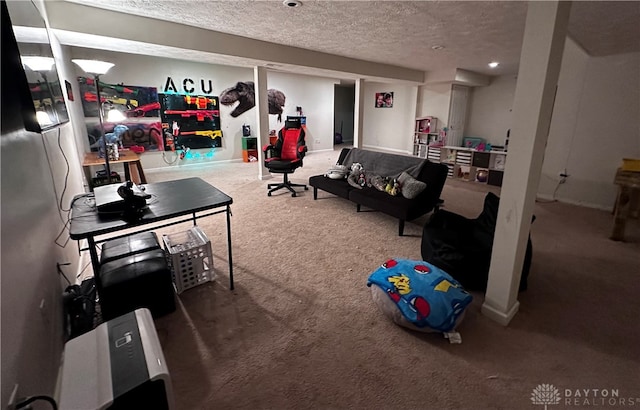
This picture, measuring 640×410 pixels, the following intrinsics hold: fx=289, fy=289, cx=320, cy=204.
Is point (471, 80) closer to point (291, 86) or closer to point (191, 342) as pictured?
point (291, 86)

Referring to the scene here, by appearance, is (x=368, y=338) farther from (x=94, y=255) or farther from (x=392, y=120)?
(x=392, y=120)

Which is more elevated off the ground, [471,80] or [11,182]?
[471,80]

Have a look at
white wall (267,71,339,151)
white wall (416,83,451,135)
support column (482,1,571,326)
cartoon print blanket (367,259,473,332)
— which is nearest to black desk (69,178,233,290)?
cartoon print blanket (367,259,473,332)

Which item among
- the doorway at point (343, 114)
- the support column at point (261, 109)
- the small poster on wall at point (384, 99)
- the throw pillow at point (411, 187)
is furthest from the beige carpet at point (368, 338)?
the doorway at point (343, 114)

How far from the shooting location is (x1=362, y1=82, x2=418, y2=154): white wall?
8.28m

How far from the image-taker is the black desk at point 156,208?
1525mm

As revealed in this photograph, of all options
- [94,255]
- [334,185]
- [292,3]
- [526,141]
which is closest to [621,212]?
[526,141]

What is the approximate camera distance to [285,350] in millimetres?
1639

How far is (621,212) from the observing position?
2998 millimetres

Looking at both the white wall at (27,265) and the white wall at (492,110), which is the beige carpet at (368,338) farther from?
the white wall at (492,110)

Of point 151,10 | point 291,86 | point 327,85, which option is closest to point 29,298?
point 151,10

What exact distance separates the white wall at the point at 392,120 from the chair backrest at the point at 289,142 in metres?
4.57

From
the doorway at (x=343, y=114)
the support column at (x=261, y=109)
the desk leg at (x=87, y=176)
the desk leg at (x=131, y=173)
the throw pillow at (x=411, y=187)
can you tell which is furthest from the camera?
the doorway at (x=343, y=114)

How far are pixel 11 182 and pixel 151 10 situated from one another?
9.00ft
